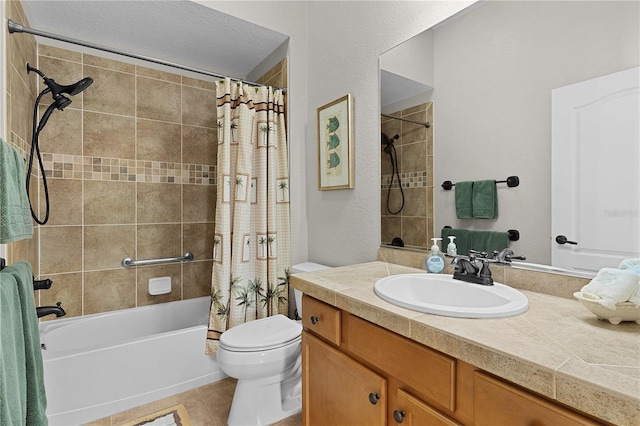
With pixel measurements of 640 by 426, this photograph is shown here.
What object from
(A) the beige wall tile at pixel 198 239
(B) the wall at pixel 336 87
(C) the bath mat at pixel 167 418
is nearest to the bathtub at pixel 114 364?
(C) the bath mat at pixel 167 418

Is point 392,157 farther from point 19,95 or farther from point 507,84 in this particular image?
point 19,95

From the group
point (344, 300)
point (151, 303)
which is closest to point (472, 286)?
point (344, 300)

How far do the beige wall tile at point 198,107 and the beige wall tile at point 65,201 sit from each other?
95 cm

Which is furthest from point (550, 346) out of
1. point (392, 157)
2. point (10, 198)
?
point (10, 198)

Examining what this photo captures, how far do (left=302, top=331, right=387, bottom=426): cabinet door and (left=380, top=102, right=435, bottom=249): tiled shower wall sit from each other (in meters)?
0.69

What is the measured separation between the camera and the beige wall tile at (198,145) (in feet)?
8.79

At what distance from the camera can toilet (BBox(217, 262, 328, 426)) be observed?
1.57 m

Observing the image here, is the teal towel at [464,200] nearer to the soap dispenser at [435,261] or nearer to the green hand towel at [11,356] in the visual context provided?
the soap dispenser at [435,261]

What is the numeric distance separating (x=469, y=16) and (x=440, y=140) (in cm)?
51

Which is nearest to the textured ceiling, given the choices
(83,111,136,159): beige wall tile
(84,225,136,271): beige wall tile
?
(83,111,136,159): beige wall tile

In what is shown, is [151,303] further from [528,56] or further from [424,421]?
[528,56]

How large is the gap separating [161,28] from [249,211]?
142 cm

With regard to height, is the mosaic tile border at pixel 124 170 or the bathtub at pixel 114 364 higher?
the mosaic tile border at pixel 124 170

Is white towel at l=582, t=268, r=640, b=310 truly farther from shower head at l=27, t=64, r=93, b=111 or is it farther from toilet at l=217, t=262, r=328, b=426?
shower head at l=27, t=64, r=93, b=111
